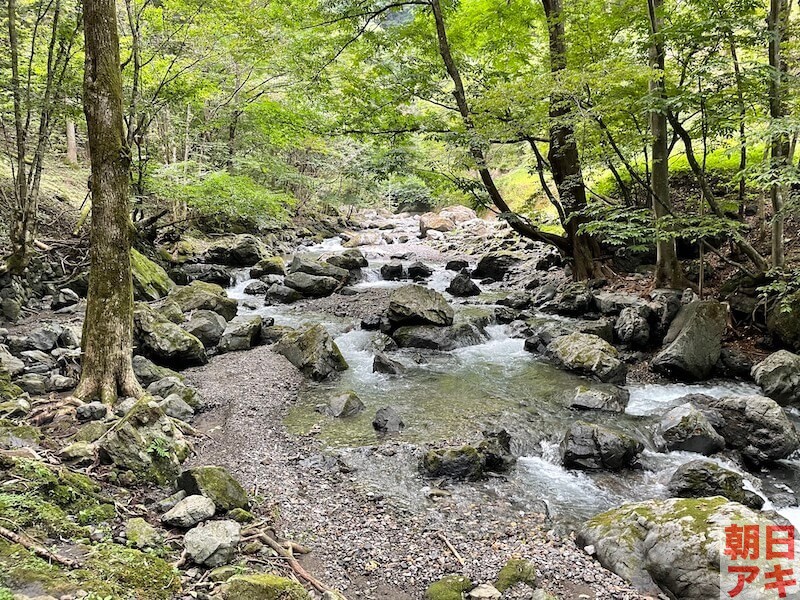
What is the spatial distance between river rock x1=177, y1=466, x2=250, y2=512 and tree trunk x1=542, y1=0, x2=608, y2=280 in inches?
385

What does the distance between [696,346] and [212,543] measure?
9260 millimetres

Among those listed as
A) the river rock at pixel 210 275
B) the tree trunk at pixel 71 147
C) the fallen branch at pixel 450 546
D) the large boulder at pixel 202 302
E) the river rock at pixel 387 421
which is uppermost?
the tree trunk at pixel 71 147

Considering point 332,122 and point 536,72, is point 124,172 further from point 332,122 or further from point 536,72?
point 536,72

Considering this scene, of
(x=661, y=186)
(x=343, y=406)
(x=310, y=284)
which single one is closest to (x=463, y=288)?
(x=310, y=284)

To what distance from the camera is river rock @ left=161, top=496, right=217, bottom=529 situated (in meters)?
4.00

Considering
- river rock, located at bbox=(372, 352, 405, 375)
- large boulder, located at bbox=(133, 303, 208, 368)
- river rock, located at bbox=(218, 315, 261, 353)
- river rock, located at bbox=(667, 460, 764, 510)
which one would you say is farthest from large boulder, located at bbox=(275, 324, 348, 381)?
river rock, located at bbox=(667, 460, 764, 510)

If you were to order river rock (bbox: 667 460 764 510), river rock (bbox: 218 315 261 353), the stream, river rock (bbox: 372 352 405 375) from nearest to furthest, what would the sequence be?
river rock (bbox: 667 460 764 510)
the stream
river rock (bbox: 372 352 405 375)
river rock (bbox: 218 315 261 353)

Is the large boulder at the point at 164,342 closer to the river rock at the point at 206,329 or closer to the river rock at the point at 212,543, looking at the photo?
the river rock at the point at 206,329

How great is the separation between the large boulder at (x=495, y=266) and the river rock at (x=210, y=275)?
10.1 metres

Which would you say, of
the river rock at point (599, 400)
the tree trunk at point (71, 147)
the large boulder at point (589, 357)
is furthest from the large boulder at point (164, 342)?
the tree trunk at point (71, 147)

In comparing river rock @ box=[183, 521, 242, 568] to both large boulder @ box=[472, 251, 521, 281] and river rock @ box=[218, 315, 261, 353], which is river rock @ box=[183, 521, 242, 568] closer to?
river rock @ box=[218, 315, 261, 353]

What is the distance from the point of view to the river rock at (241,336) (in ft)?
35.0

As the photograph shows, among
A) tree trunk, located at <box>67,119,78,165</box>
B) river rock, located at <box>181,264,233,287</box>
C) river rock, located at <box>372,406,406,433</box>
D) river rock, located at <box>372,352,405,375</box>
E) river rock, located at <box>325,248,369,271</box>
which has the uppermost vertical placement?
tree trunk, located at <box>67,119,78,165</box>

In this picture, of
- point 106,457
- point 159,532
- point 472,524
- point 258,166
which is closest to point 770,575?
point 472,524
